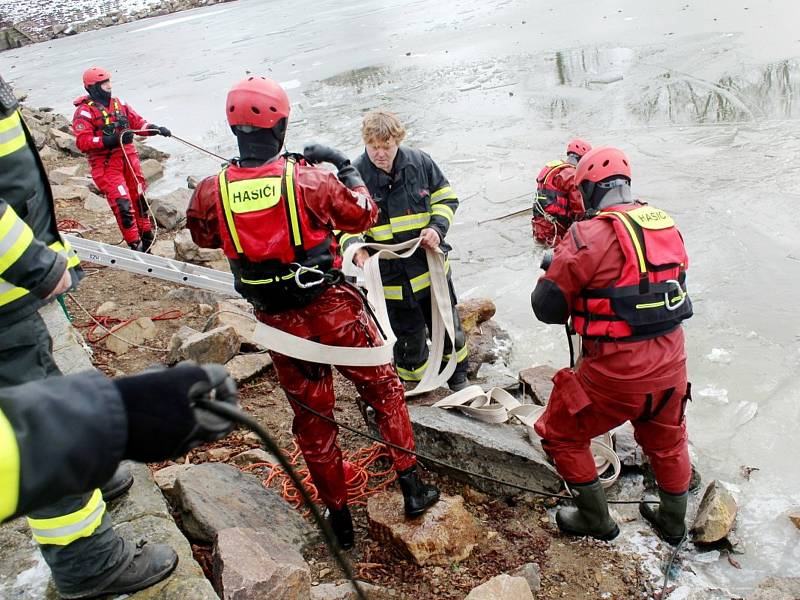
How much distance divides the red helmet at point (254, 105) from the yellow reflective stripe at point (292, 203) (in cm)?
22

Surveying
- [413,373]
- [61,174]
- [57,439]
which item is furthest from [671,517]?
[61,174]

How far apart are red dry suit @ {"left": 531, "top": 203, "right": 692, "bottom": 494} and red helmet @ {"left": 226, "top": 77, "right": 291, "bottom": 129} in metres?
1.47

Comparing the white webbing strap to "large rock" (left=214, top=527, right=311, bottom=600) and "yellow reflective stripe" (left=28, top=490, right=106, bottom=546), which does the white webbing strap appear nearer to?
"large rock" (left=214, top=527, right=311, bottom=600)

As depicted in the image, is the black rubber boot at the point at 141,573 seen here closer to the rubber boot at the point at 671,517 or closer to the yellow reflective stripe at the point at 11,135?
the yellow reflective stripe at the point at 11,135

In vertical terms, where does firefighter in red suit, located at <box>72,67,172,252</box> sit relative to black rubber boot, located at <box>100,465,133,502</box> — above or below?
above

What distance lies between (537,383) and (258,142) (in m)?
2.78

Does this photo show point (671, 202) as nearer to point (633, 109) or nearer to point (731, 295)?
point (731, 295)

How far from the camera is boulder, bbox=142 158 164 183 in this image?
464 inches

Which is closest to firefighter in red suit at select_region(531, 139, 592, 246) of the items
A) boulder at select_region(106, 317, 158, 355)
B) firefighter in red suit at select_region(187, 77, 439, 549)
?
firefighter in red suit at select_region(187, 77, 439, 549)

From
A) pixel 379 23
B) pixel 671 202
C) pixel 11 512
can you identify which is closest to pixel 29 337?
pixel 11 512

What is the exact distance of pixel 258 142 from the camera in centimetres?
308

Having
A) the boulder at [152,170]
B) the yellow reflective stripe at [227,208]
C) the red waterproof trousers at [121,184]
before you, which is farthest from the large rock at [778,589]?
the boulder at [152,170]

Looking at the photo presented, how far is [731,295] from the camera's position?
5.87m

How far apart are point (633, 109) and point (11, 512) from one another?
11.0 meters
